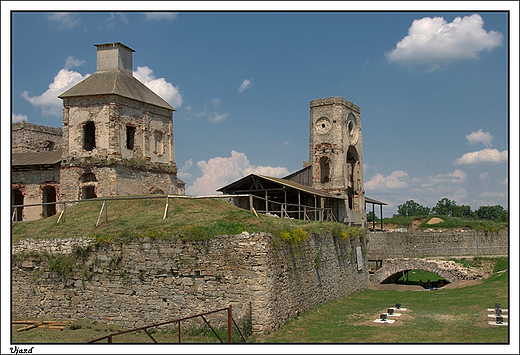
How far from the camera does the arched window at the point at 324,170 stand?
34.2 meters

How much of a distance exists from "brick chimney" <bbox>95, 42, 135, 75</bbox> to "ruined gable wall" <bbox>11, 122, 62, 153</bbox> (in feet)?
31.1

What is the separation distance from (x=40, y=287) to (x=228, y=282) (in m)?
6.13

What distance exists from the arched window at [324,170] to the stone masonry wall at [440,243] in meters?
5.35

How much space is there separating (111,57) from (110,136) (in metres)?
5.21

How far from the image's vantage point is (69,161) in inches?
960

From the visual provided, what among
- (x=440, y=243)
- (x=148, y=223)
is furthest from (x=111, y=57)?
(x=440, y=243)

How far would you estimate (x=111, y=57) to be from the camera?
2647 centimetres

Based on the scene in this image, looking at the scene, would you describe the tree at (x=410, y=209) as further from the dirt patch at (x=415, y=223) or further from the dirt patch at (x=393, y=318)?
the dirt patch at (x=393, y=318)

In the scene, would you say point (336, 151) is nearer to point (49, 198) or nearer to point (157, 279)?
point (49, 198)

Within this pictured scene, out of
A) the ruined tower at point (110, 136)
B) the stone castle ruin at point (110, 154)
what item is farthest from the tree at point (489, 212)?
the ruined tower at point (110, 136)

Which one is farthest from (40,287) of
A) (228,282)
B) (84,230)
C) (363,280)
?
(363,280)

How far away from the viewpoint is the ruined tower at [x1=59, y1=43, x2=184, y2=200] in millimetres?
23891

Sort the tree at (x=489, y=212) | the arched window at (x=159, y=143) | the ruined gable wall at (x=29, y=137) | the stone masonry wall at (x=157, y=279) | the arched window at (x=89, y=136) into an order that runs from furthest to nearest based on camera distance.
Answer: the tree at (x=489, y=212) → the ruined gable wall at (x=29, y=137) → the arched window at (x=159, y=143) → the arched window at (x=89, y=136) → the stone masonry wall at (x=157, y=279)

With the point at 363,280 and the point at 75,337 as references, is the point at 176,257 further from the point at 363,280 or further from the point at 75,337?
the point at 363,280
